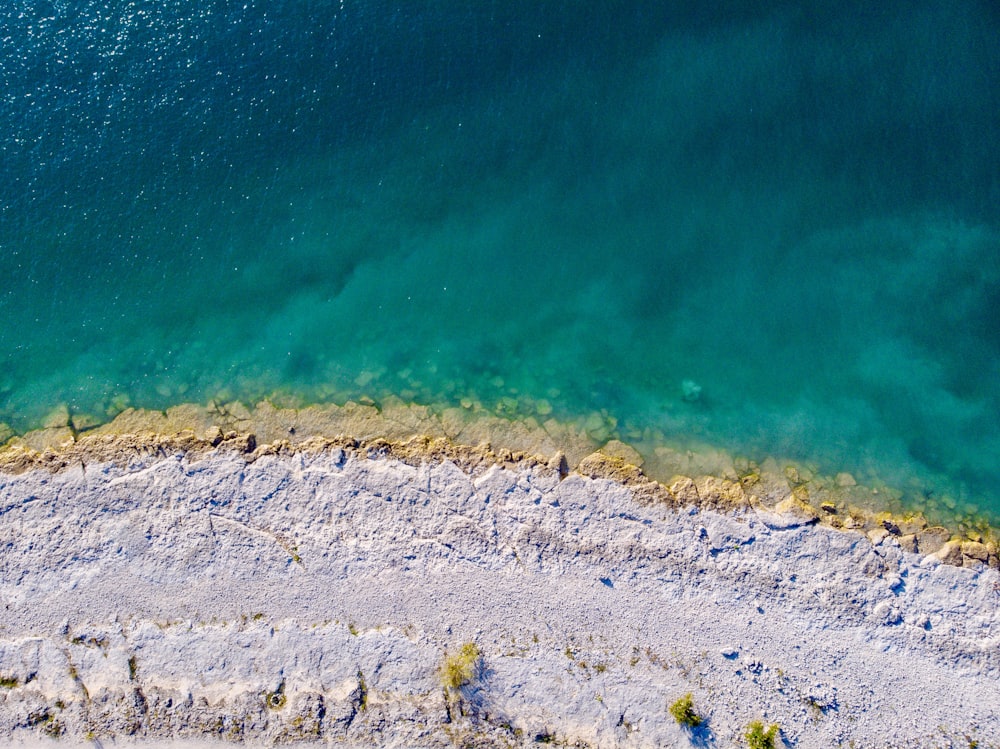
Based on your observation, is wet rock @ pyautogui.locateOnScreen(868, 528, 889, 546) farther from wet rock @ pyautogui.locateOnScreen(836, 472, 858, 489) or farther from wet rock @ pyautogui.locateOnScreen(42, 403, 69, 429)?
wet rock @ pyautogui.locateOnScreen(42, 403, 69, 429)

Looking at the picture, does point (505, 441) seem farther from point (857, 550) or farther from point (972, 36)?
point (972, 36)

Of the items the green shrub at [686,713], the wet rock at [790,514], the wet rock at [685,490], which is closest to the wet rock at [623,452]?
the wet rock at [685,490]

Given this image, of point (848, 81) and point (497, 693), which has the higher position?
point (848, 81)

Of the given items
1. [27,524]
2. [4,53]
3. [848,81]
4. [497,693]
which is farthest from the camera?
[4,53]

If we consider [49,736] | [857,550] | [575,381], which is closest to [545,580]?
[575,381]

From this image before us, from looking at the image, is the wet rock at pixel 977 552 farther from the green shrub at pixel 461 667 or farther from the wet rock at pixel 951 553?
the green shrub at pixel 461 667

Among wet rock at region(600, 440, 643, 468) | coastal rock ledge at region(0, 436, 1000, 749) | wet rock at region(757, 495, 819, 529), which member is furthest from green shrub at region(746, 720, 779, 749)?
wet rock at region(600, 440, 643, 468)
